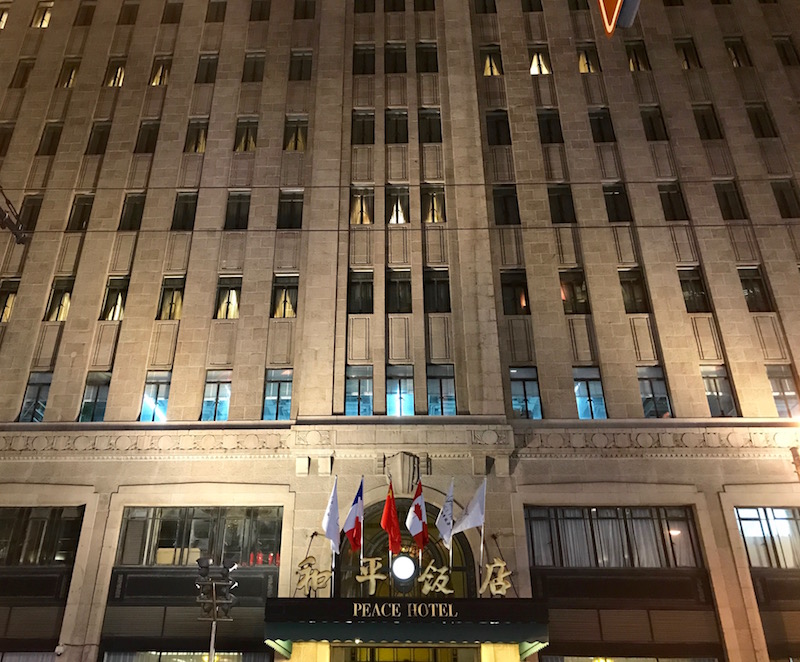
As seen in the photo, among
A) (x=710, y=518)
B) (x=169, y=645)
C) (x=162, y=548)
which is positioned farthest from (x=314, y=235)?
(x=710, y=518)

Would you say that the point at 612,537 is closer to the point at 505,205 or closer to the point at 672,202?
the point at 505,205

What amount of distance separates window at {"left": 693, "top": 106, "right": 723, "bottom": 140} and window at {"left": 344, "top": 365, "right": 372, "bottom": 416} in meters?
19.8

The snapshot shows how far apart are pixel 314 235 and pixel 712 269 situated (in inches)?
673

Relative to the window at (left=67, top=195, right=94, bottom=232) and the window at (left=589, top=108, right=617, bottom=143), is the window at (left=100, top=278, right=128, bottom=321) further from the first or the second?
the window at (left=589, top=108, right=617, bottom=143)

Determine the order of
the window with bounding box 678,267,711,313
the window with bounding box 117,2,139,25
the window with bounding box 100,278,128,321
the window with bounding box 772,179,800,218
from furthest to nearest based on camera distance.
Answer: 1. the window with bounding box 117,2,139,25
2. the window with bounding box 772,179,800,218
3. the window with bounding box 100,278,128,321
4. the window with bounding box 678,267,711,313

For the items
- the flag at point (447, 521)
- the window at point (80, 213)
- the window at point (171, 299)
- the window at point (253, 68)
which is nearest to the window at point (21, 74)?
the window at point (80, 213)

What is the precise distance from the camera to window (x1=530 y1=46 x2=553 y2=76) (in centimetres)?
3164

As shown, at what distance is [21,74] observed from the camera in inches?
1303

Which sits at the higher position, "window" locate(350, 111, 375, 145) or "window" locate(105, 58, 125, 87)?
"window" locate(105, 58, 125, 87)

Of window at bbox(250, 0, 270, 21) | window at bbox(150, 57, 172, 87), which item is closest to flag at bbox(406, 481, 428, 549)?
window at bbox(150, 57, 172, 87)

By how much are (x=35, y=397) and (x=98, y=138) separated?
13.5 m

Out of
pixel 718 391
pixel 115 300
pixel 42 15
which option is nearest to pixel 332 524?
pixel 115 300

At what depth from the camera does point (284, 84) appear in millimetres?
31172

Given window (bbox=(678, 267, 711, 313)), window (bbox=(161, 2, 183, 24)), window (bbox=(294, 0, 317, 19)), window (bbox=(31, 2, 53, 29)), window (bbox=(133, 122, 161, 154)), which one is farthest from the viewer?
window (bbox=(31, 2, 53, 29))
